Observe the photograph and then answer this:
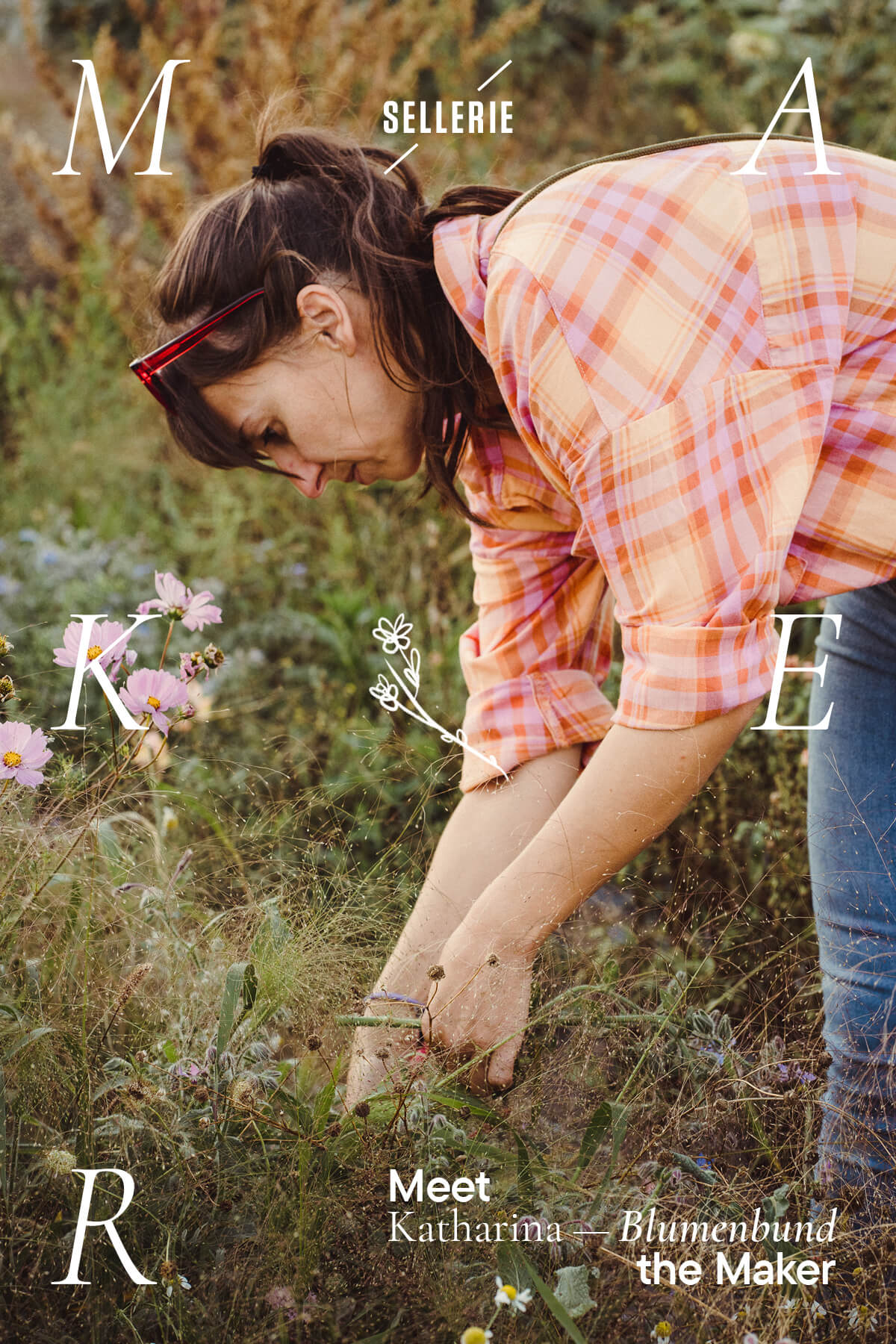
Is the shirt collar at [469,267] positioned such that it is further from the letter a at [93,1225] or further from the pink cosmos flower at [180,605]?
the letter a at [93,1225]

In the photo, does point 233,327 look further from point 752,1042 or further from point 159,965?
point 752,1042

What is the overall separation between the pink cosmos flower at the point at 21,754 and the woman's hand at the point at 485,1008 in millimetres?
384

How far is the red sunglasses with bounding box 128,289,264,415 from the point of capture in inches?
50.3

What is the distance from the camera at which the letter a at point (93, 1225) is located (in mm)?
893

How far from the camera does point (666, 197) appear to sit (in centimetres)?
105

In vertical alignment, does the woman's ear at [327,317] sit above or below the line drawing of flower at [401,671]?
above

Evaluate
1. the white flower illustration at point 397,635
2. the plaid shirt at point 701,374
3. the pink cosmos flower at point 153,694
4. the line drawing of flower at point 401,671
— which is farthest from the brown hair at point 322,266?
the white flower illustration at point 397,635

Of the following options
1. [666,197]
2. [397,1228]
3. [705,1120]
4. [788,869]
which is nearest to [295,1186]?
[397,1228]

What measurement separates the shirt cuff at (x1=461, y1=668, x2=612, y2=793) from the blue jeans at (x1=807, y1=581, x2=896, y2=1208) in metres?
0.28

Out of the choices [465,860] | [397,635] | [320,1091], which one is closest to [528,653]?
[465,860]

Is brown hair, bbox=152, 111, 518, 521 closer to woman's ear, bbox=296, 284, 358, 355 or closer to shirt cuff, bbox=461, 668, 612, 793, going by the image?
woman's ear, bbox=296, 284, 358, 355

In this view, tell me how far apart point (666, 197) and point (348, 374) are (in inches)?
15.4

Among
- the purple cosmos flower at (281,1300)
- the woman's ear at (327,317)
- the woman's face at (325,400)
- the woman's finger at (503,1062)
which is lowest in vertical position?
the purple cosmos flower at (281,1300)

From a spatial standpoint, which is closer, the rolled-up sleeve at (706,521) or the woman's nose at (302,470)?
the rolled-up sleeve at (706,521)
